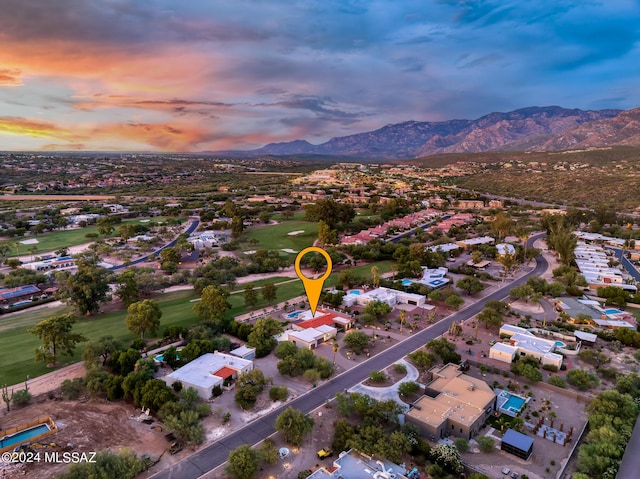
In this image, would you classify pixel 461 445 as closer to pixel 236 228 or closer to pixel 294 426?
pixel 294 426

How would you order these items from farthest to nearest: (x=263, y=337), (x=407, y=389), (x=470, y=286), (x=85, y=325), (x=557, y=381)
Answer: (x=470, y=286), (x=85, y=325), (x=263, y=337), (x=557, y=381), (x=407, y=389)

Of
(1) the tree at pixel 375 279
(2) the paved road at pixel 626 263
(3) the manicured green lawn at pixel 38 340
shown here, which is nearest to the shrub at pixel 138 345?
(3) the manicured green lawn at pixel 38 340

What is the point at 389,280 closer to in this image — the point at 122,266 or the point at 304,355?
the point at 304,355

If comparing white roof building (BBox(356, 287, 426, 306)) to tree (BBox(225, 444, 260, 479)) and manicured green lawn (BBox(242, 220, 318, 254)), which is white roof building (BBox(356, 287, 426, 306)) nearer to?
tree (BBox(225, 444, 260, 479))

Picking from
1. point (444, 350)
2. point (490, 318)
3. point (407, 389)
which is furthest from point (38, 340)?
point (490, 318)

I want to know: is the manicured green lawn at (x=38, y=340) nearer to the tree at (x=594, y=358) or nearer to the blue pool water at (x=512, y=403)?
the blue pool water at (x=512, y=403)

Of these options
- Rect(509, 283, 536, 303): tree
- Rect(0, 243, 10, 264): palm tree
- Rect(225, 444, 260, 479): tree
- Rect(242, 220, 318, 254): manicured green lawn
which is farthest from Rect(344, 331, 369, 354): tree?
Rect(0, 243, 10, 264): palm tree

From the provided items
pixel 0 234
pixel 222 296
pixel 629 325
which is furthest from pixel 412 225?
pixel 0 234
